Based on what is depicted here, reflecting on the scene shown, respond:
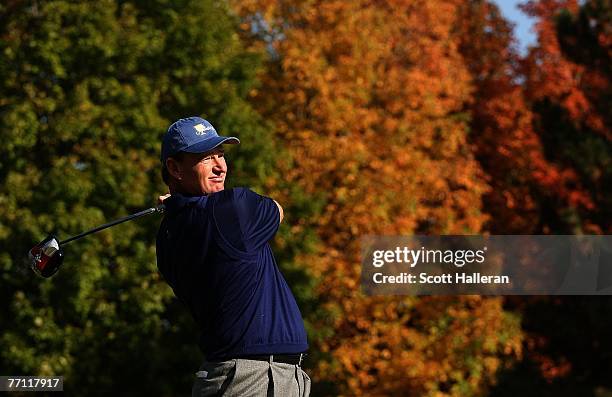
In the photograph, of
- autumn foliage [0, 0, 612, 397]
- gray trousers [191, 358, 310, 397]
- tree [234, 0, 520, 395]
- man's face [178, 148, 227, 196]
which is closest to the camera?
gray trousers [191, 358, 310, 397]

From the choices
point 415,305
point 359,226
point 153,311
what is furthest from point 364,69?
point 153,311

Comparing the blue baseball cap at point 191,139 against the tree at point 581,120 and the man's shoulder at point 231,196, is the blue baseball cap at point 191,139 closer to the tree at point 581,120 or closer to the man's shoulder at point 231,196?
the man's shoulder at point 231,196

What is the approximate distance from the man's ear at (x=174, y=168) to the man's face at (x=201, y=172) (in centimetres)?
1

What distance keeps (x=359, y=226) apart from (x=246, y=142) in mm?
4367

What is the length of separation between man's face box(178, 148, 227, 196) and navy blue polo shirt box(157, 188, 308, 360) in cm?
13

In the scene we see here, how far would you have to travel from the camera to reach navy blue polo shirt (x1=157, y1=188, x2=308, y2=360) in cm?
516

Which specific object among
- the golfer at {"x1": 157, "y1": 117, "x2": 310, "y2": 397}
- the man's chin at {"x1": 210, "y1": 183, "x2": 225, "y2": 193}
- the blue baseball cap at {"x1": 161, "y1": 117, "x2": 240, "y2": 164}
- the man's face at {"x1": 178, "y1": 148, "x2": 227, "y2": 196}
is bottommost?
the golfer at {"x1": 157, "y1": 117, "x2": 310, "y2": 397}

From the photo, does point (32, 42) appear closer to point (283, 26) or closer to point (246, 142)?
point (246, 142)

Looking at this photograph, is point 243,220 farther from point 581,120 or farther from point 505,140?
point 505,140

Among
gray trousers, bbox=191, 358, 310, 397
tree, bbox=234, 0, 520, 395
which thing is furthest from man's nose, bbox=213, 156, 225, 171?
tree, bbox=234, 0, 520, 395

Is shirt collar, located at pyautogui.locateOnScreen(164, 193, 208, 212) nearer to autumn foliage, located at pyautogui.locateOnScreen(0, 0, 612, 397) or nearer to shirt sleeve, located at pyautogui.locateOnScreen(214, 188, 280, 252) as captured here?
shirt sleeve, located at pyautogui.locateOnScreen(214, 188, 280, 252)

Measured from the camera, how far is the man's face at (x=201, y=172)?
5.42 m

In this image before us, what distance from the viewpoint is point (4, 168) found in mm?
25875

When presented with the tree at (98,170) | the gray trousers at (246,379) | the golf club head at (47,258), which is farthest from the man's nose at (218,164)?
the tree at (98,170)
